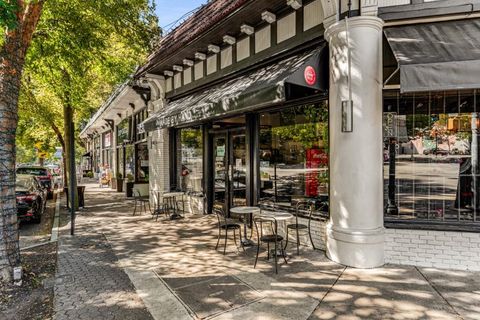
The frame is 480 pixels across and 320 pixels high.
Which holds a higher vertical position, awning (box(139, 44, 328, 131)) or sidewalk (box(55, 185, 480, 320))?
awning (box(139, 44, 328, 131))

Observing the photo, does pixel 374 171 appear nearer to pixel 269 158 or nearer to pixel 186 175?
pixel 269 158

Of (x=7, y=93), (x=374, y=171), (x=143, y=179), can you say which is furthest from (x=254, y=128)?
(x=143, y=179)

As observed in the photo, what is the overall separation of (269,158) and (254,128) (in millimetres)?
858

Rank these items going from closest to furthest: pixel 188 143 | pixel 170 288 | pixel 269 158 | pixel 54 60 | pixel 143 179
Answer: pixel 170 288 < pixel 269 158 < pixel 54 60 < pixel 188 143 < pixel 143 179

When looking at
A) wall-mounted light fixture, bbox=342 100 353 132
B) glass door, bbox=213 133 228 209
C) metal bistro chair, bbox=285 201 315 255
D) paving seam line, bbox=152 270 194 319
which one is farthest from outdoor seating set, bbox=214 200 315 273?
glass door, bbox=213 133 228 209

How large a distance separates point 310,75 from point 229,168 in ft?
14.1

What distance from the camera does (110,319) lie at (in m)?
3.70

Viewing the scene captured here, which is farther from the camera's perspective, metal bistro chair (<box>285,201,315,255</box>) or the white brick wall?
metal bistro chair (<box>285,201,315,255</box>)

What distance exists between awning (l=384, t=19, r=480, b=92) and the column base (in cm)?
227

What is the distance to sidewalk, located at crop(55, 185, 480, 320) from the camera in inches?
149

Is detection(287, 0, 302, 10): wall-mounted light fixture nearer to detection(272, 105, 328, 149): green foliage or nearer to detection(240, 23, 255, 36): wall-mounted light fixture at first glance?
detection(240, 23, 255, 36): wall-mounted light fixture

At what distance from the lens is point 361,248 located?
5125 mm

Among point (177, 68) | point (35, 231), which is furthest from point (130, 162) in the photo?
point (35, 231)

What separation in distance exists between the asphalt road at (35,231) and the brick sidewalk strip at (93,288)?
1.49 m
